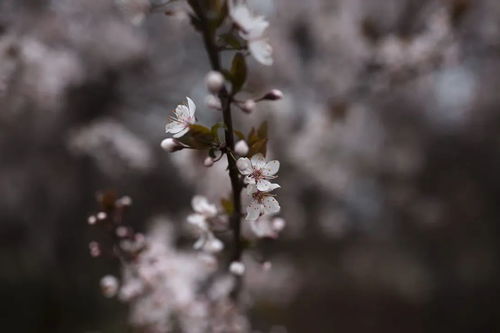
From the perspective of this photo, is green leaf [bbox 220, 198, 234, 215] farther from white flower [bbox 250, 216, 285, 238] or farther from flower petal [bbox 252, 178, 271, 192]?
flower petal [bbox 252, 178, 271, 192]

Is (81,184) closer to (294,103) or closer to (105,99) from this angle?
(105,99)

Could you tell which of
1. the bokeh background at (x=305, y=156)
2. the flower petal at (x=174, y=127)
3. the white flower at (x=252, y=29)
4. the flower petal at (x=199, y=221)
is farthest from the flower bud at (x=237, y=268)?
the bokeh background at (x=305, y=156)

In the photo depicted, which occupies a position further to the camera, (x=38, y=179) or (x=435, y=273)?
(x=435, y=273)

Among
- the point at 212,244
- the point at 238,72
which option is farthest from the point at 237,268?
the point at 238,72

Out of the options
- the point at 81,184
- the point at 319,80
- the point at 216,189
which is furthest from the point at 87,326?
the point at 319,80

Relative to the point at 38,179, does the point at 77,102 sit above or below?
above

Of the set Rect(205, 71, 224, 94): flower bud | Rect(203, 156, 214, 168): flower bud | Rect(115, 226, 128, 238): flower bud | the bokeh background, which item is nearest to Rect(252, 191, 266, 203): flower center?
Rect(203, 156, 214, 168): flower bud

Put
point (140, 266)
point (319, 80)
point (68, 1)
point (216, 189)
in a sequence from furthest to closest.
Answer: point (319, 80)
point (68, 1)
point (216, 189)
point (140, 266)
